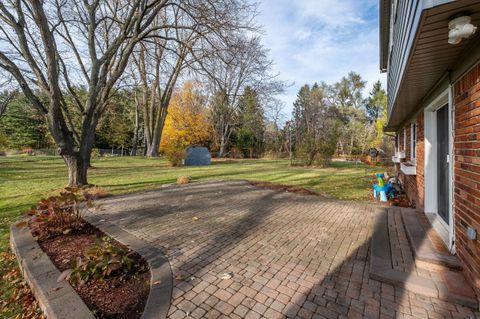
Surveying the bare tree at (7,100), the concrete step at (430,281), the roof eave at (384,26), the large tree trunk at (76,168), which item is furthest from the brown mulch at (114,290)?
the bare tree at (7,100)

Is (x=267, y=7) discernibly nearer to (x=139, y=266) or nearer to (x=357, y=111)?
(x=139, y=266)

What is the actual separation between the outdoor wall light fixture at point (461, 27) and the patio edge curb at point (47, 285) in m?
3.45

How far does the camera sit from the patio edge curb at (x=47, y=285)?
6.50 ft

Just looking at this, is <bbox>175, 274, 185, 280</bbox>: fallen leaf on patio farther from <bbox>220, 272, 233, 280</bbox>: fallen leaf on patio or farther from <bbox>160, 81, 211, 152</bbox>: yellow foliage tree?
<bbox>160, 81, 211, 152</bbox>: yellow foliage tree

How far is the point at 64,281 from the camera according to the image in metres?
2.41

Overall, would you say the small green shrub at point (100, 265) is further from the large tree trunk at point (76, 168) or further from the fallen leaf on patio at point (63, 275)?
the large tree trunk at point (76, 168)

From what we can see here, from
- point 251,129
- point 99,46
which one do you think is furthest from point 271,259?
point 251,129

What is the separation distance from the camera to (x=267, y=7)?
804cm

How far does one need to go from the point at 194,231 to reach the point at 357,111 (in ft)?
119

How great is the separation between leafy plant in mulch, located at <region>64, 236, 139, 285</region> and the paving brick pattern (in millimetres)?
557

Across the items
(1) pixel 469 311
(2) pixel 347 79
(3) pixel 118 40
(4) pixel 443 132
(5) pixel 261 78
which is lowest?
(1) pixel 469 311

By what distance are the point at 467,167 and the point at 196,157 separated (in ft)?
60.0

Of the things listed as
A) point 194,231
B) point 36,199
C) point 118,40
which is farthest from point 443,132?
point 36,199

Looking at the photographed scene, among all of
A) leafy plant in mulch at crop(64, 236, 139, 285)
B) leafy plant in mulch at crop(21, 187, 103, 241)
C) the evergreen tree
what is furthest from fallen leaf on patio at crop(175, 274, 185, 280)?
the evergreen tree
